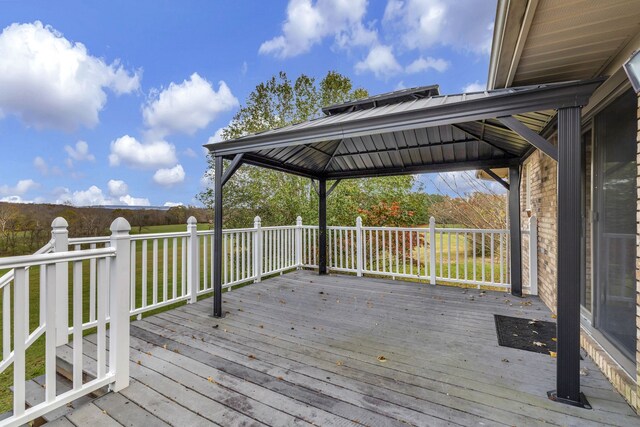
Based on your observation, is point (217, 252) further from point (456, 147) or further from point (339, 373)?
point (456, 147)

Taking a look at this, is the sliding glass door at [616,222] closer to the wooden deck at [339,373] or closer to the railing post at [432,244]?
the wooden deck at [339,373]

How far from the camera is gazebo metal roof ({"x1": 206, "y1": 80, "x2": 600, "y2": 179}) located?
2.44 metres

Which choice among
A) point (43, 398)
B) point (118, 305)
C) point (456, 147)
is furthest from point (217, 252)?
point (456, 147)

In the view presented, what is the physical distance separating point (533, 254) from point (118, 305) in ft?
18.3

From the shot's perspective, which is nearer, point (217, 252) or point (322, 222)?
point (217, 252)

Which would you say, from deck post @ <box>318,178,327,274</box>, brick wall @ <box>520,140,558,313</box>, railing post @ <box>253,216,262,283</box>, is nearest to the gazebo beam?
railing post @ <box>253,216,262,283</box>

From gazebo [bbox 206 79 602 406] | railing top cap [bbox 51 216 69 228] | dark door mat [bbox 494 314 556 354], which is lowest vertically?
dark door mat [bbox 494 314 556 354]

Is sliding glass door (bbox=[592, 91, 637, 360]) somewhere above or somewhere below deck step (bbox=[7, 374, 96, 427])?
above

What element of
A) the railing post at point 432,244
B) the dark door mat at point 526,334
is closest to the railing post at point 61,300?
the dark door mat at point 526,334

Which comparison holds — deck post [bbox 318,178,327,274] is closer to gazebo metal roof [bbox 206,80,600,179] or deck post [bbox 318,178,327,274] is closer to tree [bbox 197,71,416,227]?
gazebo metal roof [bbox 206,80,600,179]

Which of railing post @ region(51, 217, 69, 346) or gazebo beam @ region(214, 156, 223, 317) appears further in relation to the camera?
gazebo beam @ region(214, 156, 223, 317)

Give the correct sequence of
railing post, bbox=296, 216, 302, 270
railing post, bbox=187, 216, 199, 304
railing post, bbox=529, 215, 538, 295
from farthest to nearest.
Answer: railing post, bbox=296, 216, 302, 270 < railing post, bbox=529, 215, 538, 295 < railing post, bbox=187, 216, 199, 304

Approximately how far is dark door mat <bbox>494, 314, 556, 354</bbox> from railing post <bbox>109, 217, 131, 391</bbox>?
3.57m

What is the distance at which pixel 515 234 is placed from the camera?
477cm
